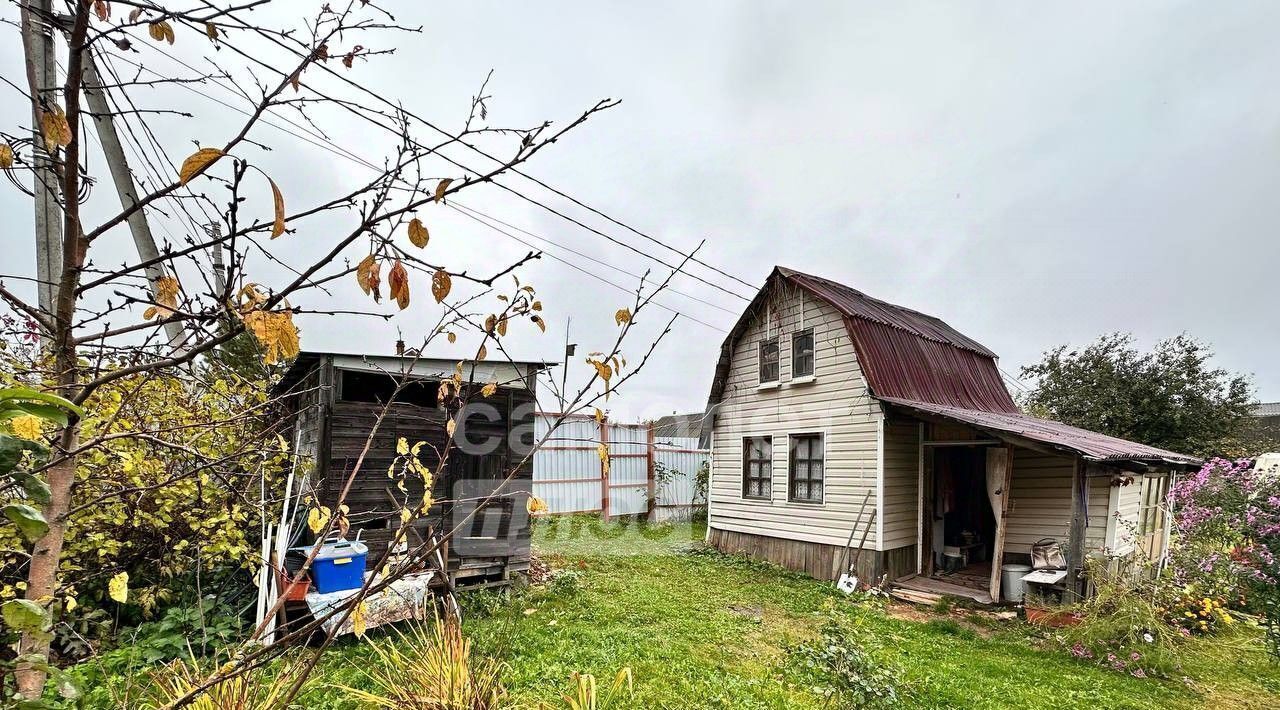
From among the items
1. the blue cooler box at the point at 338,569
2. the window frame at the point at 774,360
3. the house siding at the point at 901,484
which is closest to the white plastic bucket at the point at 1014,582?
the house siding at the point at 901,484

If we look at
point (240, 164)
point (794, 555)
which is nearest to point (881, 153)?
point (794, 555)

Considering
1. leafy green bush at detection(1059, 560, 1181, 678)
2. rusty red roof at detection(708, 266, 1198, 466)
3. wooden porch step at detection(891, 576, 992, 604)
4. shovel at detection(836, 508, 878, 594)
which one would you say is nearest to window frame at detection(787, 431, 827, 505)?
shovel at detection(836, 508, 878, 594)

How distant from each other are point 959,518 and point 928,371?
2991 mm

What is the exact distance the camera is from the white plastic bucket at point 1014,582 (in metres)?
7.45

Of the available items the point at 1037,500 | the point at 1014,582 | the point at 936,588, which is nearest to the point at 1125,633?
the point at 1014,582

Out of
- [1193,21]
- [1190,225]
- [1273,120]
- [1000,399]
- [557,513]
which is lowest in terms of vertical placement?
[557,513]

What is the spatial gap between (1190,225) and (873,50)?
7.65 m

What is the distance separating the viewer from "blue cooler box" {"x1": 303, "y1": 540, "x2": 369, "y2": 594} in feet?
16.3

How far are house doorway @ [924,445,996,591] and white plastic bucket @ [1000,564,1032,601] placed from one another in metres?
0.59

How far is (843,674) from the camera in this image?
3.99 m

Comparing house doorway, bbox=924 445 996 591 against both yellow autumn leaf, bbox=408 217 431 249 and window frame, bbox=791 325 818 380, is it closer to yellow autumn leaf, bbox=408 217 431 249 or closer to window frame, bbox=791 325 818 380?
window frame, bbox=791 325 818 380

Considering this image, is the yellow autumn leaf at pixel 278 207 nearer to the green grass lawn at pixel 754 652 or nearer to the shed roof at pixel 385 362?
the green grass lawn at pixel 754 652

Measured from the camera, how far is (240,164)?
39.1 inches

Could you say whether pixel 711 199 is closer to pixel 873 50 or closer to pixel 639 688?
pixel 873 50
